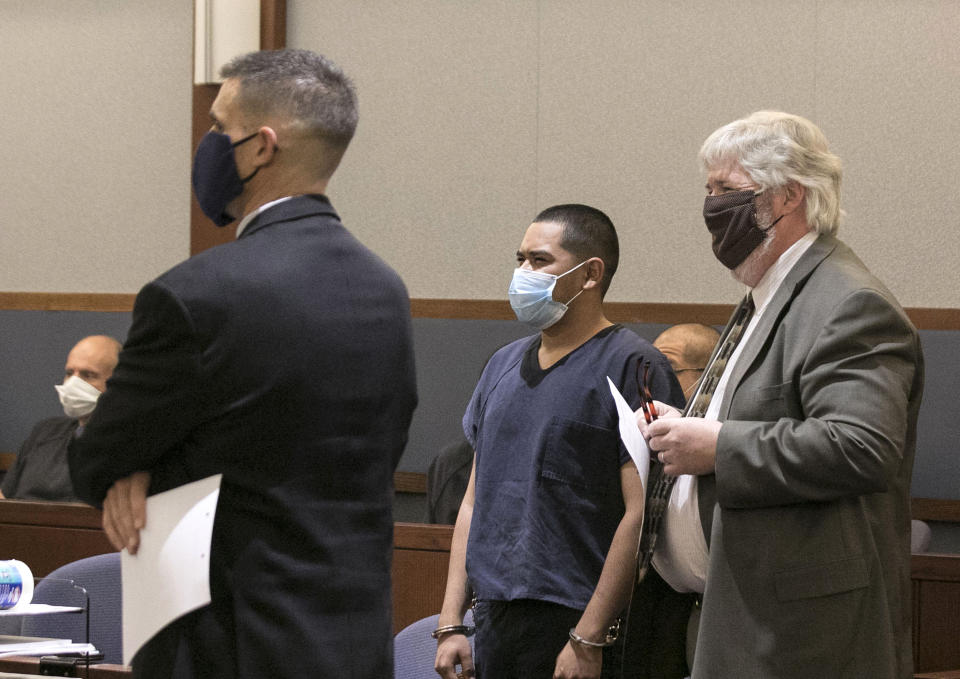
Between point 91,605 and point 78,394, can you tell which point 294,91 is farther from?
point 78,394

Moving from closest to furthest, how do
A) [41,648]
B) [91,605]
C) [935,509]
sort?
[41,648]
[91,605]
[935,509]

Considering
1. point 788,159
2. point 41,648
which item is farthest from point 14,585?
point 788,159

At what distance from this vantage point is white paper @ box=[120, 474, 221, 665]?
1467mm

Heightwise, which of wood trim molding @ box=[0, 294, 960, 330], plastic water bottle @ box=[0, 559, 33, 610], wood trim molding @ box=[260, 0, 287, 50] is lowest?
plastic water bottle @ box=[0, 559, 33, 610]

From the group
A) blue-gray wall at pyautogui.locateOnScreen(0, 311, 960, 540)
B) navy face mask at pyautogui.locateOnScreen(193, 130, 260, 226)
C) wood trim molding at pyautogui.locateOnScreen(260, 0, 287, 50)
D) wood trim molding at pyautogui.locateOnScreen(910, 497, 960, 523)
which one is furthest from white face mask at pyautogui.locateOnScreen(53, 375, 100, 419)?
navy face mask at pyautogui.locateOnScreen(193, 130, 260, 226)

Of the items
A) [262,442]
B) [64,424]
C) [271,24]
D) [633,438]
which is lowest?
[64,424]

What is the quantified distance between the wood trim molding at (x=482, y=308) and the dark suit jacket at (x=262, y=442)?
298 cm

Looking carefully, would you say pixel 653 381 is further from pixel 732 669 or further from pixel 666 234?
pixel 666 234

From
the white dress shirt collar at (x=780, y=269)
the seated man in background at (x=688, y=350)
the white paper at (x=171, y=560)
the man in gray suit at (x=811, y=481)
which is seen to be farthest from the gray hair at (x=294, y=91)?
the seated man in background at (x=688, y=350)

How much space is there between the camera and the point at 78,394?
16.7 ft

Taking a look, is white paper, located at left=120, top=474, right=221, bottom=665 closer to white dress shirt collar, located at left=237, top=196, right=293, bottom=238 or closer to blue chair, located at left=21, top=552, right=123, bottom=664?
white dress shirt collar, located at left=237, top=196, right=293, bottom=238

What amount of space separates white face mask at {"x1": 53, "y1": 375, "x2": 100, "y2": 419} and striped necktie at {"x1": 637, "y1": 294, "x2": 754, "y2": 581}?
11.0 feet

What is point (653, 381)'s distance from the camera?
8.54 feet

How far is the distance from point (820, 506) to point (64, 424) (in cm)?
392
